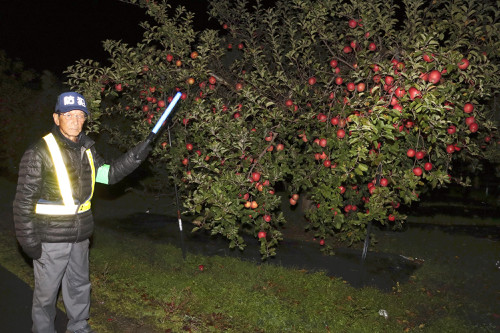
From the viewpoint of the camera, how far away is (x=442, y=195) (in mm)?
10984

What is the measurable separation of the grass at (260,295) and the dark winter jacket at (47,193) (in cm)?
136

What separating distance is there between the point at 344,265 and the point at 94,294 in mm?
3933

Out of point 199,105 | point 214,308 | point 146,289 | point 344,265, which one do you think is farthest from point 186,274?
point 199,105

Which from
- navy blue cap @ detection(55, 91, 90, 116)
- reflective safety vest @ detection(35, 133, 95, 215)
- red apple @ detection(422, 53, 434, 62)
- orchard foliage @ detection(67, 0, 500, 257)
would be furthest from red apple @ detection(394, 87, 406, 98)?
→ reflective safety vest @ detection(35, 133, 95, 215)

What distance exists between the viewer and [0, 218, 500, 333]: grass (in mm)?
4914

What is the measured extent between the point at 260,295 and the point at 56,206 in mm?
2931

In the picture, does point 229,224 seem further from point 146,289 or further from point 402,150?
point 146,289

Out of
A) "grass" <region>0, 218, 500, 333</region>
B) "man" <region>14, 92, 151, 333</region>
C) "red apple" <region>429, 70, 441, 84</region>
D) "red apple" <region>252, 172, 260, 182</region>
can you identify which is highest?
"red apple" <region>429, 70, 441, 84</region>

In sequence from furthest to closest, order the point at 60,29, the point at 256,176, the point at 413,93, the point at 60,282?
the point at 60,29, the point at 256,176, the point at 60,282, the point at 413,93

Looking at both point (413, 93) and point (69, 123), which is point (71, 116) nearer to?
point (69, 123)

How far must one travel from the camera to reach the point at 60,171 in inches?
148

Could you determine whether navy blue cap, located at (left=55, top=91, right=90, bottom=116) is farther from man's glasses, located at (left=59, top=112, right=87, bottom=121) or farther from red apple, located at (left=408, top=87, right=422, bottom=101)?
red apple, located at (left=408, top=87, right=422, bottom=101)

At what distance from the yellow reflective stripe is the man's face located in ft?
0.42

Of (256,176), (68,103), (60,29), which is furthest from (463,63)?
(60,29)
